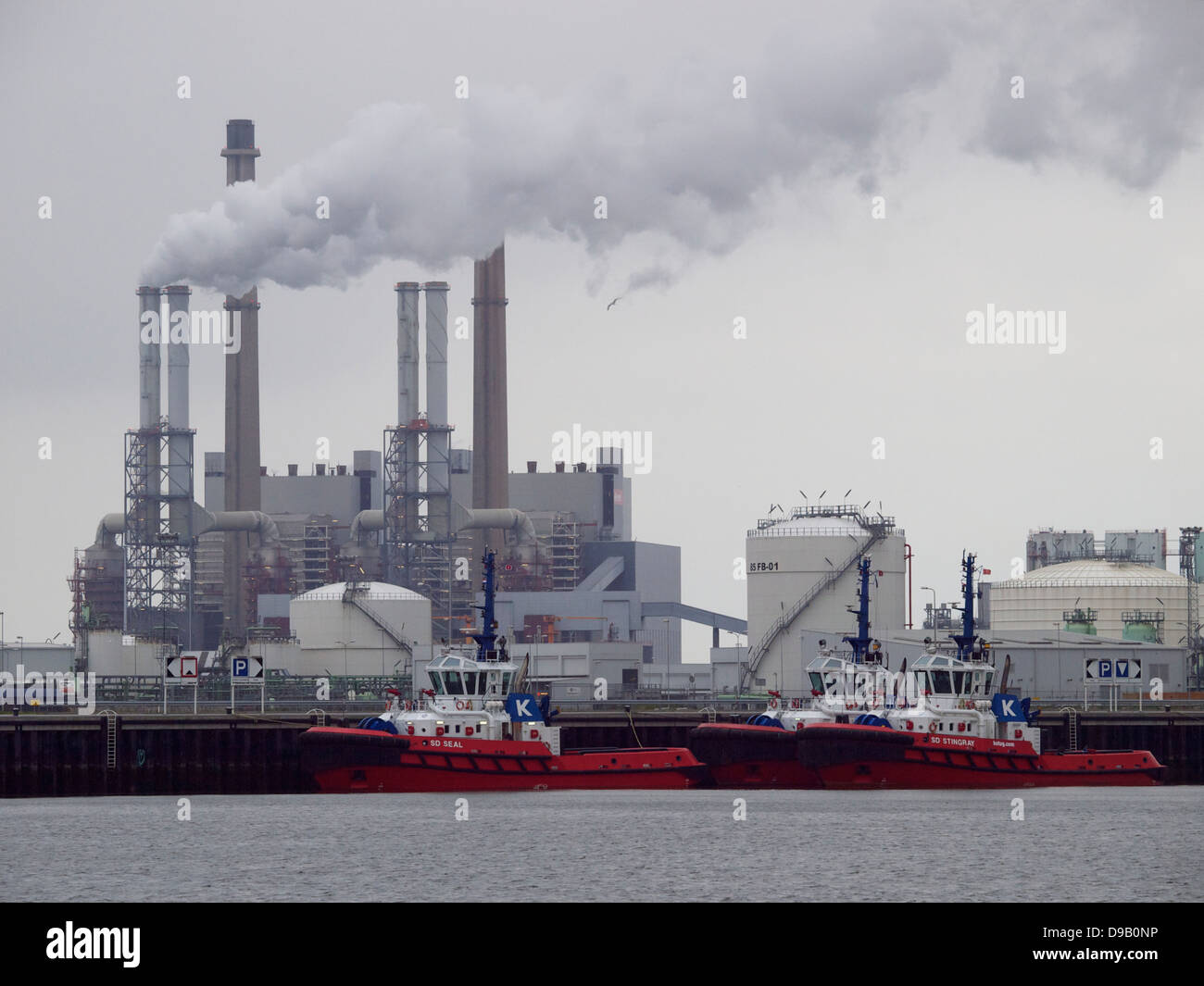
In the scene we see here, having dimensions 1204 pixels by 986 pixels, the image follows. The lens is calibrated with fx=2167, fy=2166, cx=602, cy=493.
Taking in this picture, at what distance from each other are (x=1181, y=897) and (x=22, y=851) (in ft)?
97.1

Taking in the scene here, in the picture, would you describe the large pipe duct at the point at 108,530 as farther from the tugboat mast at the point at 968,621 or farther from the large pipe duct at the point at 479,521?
the tugboat mast at the point at 968,621

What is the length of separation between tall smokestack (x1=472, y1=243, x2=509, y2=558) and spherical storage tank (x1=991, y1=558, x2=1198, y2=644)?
3793 cm

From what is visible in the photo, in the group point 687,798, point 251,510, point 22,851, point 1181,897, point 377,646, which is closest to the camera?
point 1181,897

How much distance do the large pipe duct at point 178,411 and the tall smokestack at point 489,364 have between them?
20.0 metres

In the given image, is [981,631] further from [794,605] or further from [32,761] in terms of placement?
[32,761]

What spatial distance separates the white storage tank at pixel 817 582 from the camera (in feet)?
354

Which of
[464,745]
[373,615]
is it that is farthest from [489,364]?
[464,745]

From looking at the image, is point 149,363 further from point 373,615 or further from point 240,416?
point 373,615

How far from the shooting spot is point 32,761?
256 ft

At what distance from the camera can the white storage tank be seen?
108 metres

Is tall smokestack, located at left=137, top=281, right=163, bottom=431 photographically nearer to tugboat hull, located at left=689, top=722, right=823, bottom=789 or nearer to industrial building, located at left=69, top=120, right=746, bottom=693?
industrial building, located at left=69, top=120, right=746, bottom=693

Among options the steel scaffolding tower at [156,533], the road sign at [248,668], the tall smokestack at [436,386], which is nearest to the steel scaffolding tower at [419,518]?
the tall smokestack at [436,386]
